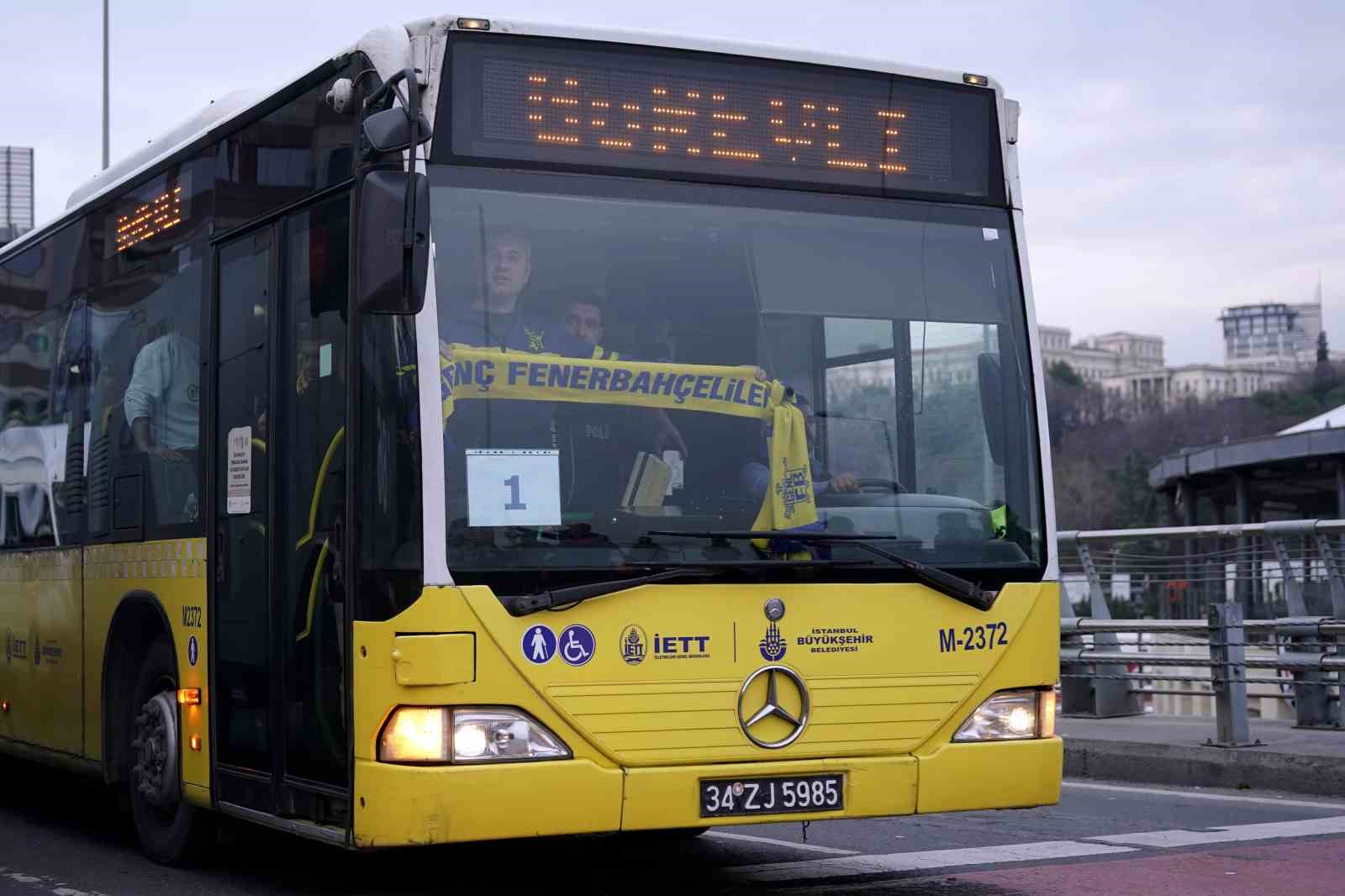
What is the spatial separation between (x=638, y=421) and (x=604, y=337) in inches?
11.9

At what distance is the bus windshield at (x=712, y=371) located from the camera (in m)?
6.17

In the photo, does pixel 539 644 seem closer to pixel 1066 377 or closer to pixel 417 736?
pixel 417 736

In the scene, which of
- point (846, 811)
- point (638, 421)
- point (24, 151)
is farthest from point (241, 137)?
point (24, 151)

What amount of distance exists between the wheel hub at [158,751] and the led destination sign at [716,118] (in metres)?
3.03

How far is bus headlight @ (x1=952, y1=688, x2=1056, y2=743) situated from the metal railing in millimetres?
5235

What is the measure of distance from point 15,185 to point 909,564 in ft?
123

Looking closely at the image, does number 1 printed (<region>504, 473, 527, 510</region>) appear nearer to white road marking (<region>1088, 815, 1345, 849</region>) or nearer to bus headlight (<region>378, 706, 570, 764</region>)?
bus headlight (<region>378, 706, 570, 764</region>)

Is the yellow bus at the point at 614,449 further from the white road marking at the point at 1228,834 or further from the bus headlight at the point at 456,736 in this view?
the white road marking at the point at 1228,834

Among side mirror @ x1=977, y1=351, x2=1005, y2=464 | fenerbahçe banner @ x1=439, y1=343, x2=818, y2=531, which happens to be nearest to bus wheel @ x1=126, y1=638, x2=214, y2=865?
fenerbahçe banner @ x1=439, y1=343, x2=818, y2=531

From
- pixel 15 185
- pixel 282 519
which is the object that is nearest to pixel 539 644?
pixel 282 519

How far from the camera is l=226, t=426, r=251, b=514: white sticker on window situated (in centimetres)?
720

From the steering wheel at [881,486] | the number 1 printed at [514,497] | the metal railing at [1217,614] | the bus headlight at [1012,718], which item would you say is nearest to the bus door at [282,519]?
the number 1 printed at [514,497]

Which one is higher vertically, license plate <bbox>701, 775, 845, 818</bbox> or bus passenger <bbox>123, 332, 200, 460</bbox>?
bus passenger <bbox>123, 332, 200, 460</bbox>

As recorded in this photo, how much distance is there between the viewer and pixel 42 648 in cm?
952
